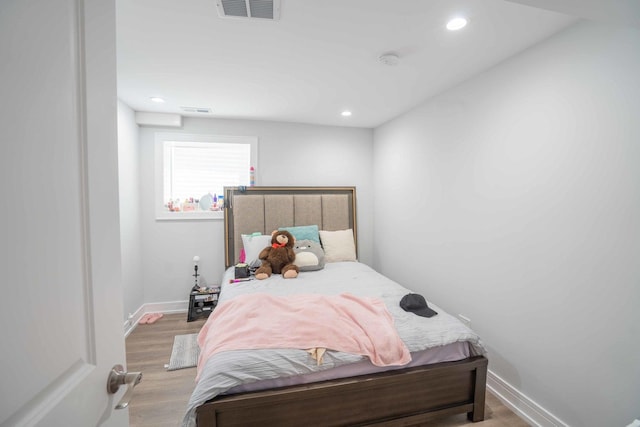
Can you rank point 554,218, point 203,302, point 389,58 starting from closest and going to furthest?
1. point 554,218
2. point 389,58
3. point 203,302

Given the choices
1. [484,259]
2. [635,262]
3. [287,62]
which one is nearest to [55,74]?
[287,62]

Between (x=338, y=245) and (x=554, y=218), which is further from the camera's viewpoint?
(x=338, y=245)

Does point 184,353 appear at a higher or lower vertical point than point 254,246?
lower

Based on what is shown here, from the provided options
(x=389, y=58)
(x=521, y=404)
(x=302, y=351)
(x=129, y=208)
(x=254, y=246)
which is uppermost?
(x=389, y=58)

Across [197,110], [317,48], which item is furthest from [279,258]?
[317,48]

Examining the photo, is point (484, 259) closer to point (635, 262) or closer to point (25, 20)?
point (635, 262)

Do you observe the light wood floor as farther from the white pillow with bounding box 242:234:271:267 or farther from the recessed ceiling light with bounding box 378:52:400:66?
the recessed ceiling light with bounding box 378:52:400:66

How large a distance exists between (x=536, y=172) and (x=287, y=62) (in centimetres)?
196

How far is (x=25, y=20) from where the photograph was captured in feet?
1.45

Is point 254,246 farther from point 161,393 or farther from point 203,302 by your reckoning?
point 161,393

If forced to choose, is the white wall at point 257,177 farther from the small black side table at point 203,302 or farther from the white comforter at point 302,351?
the white comforter at point 302,351

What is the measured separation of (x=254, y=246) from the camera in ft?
11.3

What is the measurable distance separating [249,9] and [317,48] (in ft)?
1.86

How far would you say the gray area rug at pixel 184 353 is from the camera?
2.50 m
